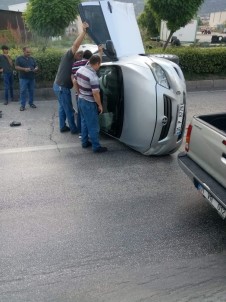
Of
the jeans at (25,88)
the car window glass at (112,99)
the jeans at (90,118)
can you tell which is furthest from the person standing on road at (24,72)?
the jeans at (90,118)

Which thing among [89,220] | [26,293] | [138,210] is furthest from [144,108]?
[26,293]

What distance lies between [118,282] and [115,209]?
1.17 m

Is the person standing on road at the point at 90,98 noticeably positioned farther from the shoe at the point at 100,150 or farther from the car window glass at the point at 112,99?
the car window glass at the point at 112,99

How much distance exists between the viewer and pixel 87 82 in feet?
16.3

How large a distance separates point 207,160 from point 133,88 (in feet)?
6.52

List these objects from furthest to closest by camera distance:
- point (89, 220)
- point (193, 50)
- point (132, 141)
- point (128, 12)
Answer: point (193, 50) → point (128, 12) → point (132, 141) → point (89, 220)

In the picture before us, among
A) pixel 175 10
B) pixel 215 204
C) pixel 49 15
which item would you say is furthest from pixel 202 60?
pixel 215 204

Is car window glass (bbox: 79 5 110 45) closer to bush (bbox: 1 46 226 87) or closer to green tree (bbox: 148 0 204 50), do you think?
bush (bbox: 1 46 226 87)

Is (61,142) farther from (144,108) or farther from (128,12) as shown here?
(128,12)

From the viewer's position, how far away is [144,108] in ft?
15.9

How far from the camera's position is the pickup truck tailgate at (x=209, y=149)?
312 centimetres

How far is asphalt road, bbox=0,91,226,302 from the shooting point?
279 centimetres

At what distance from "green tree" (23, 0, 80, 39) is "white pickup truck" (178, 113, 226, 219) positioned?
9.53 meters

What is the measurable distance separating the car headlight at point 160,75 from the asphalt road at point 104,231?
3.95ft
